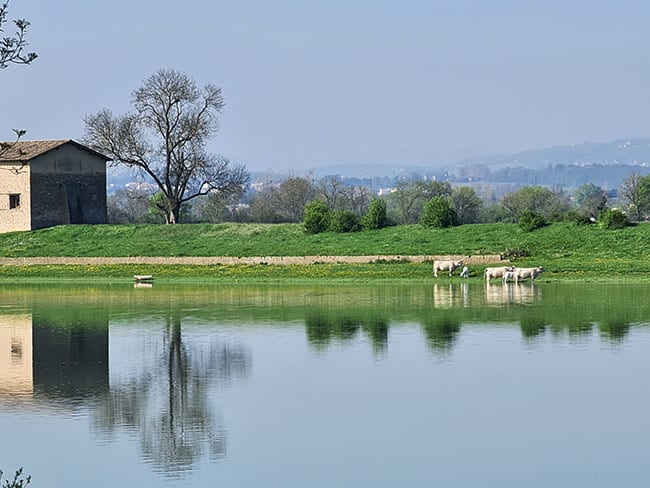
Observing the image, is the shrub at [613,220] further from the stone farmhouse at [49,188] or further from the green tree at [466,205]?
the green tree at [466,205]

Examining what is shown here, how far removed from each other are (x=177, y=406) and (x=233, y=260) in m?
35.4

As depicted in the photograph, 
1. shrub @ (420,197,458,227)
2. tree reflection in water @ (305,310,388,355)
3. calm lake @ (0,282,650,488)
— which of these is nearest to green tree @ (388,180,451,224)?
shrub @ (420,197,458,227)

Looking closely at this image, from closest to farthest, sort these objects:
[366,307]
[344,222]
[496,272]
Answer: [366,307] → [496,272] → [344,222]

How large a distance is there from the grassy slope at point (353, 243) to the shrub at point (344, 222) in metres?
0.90

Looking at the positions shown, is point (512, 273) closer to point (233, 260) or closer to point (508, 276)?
point (508, 276)

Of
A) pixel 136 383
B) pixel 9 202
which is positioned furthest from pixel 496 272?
pixel 9 202

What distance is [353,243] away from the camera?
58312 mm

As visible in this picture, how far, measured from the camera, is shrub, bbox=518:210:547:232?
57.3 meters

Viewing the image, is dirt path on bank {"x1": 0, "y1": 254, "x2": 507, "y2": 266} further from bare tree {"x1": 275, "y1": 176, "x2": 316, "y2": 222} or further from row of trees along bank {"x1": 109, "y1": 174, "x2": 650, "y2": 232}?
bare tree {"x1": 275, "y1": 176, "x2": 316, "y2": 222}

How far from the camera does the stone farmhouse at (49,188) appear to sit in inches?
2749

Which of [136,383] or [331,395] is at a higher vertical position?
[136,383]

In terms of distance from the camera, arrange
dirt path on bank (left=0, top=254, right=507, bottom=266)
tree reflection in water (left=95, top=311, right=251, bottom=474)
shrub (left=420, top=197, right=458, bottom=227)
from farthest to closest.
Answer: shrub (left=420, top=197, right=458, bottom=227) → dirt path on bank (left=0, top=254, right=507, bottom=266) → tree reflection in water (left=95, top=311, right=251, bottom=474)

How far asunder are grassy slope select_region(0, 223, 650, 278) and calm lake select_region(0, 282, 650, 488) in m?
14.0

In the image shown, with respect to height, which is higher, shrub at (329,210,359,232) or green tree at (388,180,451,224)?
green tree at (388,180,451,224)
